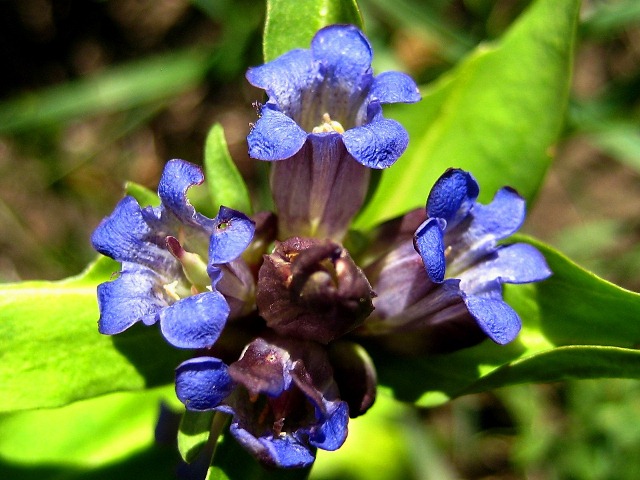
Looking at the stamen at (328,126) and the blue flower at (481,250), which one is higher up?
the stamen at (328,126)

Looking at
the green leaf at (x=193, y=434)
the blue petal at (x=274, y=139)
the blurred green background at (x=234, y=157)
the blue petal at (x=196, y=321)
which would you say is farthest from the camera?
the blurred green background at (x=234, y=157)

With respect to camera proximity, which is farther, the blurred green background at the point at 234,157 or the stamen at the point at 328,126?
the blurred green background at the point at 234,157

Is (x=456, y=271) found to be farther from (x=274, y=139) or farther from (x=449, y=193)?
(x=274, y=139)

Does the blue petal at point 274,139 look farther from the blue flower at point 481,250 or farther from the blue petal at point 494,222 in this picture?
the blue petal at point 494,222

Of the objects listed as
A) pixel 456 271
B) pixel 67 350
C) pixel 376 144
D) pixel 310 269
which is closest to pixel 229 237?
pixel 310 269

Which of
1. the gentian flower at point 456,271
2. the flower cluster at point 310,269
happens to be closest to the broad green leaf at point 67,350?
the flower cluster at point 310,269

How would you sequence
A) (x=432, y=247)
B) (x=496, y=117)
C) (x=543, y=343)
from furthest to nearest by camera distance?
(x=496, y=117) < (x=543, y=343) < (x=432, y=247)

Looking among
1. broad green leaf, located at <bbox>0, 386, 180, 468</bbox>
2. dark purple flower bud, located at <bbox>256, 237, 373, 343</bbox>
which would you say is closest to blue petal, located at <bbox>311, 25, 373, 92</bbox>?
dark purple flower bud, located at <bbox>256, 237, 373, 343</bbox>

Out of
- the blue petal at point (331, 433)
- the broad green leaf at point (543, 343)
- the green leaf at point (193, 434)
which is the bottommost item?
the broad green leaf at point (543, 343)
